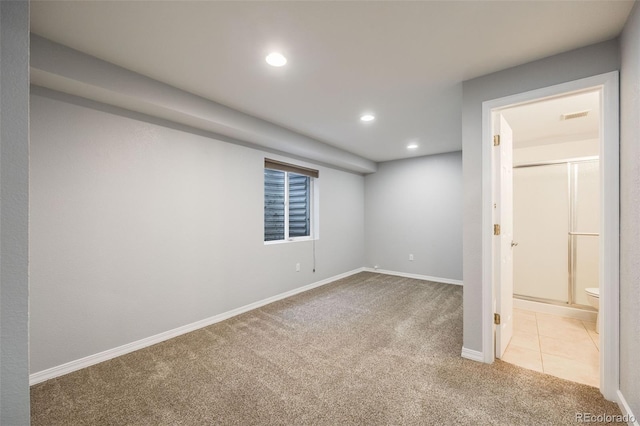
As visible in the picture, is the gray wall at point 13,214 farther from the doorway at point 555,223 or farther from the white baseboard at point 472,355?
the doorway at point 555,223

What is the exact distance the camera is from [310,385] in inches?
74.3

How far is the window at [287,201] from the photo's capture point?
13.2 feet

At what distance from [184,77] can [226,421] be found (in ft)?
8.22

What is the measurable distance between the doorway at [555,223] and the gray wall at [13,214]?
335 centimetres

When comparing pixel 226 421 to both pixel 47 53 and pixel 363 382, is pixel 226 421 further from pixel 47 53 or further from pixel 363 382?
pixel 47 53

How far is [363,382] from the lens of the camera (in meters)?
1.92

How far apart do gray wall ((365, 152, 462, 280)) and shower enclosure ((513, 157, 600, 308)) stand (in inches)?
42.0

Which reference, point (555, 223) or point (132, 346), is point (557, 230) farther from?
point (132, 346)

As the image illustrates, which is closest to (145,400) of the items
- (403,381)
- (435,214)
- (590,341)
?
(403,381)

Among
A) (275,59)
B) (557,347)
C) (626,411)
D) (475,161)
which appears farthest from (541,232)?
(275,59)

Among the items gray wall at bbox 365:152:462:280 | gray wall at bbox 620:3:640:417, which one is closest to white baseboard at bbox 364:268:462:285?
gray wall at bbox 365:152:462:280

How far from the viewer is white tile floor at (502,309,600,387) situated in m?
2.06

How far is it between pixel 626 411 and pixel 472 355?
84 cm

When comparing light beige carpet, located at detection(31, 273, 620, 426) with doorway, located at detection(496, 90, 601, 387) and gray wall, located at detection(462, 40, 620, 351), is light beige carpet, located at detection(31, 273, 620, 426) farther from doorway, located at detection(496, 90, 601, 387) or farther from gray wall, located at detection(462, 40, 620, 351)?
doorway, located at detection(496, 90, 601, 387)
